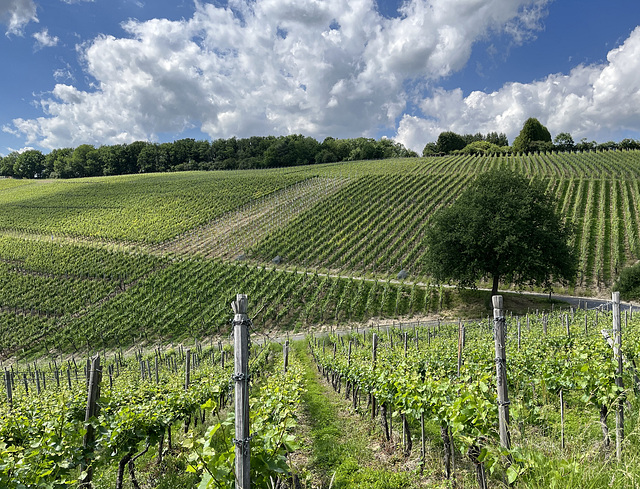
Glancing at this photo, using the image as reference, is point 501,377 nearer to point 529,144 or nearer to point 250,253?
point 250,253

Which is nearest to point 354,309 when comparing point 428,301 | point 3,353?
point 428,301

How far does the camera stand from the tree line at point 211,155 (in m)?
102

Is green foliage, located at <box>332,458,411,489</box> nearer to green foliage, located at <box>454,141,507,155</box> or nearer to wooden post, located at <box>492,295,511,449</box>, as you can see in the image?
wooden post, located at <box>492,295,511,449</box>

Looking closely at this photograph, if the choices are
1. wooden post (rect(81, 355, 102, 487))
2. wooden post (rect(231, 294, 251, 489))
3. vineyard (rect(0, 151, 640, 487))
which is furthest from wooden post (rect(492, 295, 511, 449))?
wooden post (rect(81, 355, 102, 487))

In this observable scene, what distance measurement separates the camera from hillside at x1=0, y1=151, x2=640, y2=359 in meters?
25.8

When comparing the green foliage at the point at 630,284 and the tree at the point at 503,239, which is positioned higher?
the tree at the point at 503,239

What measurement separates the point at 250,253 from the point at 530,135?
9446 cm

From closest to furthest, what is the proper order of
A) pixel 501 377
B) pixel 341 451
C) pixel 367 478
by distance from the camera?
1. pixel 501 377
2. pixel 367 478
3. pixel 341 451

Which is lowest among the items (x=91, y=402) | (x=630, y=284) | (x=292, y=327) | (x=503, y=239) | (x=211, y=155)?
(x=292, y=327)

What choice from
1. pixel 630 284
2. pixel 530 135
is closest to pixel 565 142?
pixel 530 135

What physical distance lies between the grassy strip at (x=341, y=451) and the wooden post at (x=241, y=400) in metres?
0.76

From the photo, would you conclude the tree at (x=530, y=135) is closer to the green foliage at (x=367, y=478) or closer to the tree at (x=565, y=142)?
the tree at (x=565, y=142)

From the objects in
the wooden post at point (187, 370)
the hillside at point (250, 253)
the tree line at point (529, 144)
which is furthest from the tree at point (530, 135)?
the wooden post at point (187, 370)

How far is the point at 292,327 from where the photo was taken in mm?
24500
